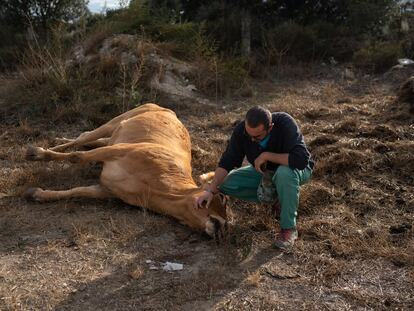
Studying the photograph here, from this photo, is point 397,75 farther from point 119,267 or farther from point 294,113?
point 119,267

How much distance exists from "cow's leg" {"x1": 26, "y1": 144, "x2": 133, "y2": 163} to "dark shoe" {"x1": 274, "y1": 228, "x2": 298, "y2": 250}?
182 centimetres

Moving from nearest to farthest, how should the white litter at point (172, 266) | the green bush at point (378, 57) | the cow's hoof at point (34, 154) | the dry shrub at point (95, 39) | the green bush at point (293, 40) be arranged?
1. the white litter at point (172, 266)
2. the cow's hoof at point (34, 154)
3. the dry shrub at point (95, 39)
4. the green bush at point (378, 57)
5. the green bush at point (293, 40)

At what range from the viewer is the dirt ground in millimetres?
3840

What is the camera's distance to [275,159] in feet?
14.7

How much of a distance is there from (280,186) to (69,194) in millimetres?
2248

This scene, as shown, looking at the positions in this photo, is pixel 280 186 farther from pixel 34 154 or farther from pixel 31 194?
pixel 34 154

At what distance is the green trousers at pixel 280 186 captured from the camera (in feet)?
14.7

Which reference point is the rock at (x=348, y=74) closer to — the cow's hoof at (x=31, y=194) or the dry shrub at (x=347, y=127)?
the dry shrub at (x=347, y=127)

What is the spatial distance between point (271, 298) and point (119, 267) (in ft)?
4.10

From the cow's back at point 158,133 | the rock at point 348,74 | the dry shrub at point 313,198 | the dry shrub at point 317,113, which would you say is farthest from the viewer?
the rock at point 348,74

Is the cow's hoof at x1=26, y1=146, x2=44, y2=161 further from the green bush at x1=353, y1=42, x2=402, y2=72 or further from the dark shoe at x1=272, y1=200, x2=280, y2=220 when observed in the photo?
the green bush at x1=353, y1=42, x2=402, y2=72

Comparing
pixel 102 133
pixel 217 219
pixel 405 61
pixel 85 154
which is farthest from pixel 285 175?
pixel 405 61

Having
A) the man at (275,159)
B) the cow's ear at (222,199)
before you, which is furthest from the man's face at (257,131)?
the cow's ear at (222,199)

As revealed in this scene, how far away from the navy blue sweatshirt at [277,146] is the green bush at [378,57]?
28.4 feet
